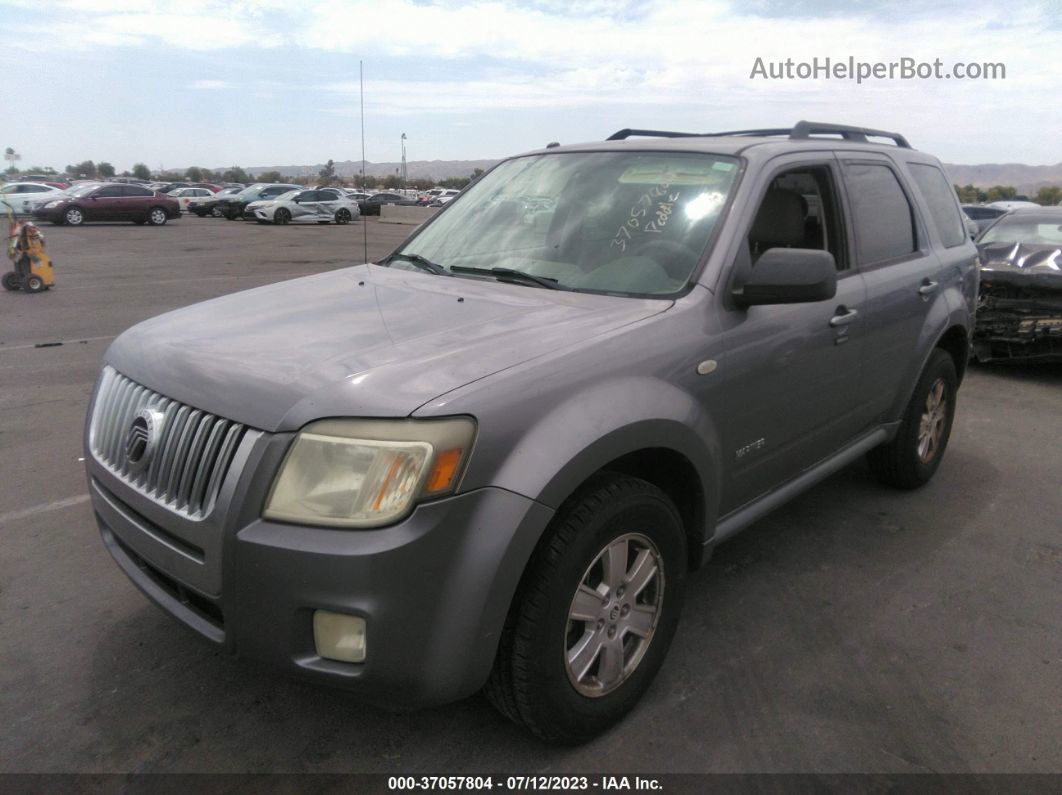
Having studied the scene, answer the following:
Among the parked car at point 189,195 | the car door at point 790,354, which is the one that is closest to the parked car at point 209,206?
the parked car at point 189,195

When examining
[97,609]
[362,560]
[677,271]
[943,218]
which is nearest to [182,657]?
[97,609]

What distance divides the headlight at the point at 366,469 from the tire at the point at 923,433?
3238mm

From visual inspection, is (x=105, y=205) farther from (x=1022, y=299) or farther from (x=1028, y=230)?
(x=1022, y=299)

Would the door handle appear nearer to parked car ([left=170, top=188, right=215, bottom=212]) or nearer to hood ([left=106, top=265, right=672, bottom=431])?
hood ([left=106, top=265, right=672, bottom=431])

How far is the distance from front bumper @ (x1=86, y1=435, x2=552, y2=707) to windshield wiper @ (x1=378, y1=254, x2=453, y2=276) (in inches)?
60.4

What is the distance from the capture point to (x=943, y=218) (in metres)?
4.76

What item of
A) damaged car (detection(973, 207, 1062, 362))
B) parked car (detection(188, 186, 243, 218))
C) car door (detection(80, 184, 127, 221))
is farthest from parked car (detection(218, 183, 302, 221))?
damaged car (detection(973, 207, 1062, 362))

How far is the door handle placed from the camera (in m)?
3.46

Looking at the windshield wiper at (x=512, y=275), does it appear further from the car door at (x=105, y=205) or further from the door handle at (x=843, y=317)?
the car door at (x=105, y=205)

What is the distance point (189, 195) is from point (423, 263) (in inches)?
1630

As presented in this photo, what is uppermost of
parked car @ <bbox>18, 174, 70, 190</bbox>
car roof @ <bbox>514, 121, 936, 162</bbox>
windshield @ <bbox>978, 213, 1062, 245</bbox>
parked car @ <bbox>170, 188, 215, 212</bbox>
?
parked car @ <bbox>18, 174, 70, 190</bbox>

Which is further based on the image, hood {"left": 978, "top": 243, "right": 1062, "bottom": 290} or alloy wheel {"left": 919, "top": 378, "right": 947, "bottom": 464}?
hood {"left": 978, "top": 243, "right": 1062, "bottom": 290}

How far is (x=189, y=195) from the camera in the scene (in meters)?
40.6

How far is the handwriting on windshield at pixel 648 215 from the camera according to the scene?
3.18m
